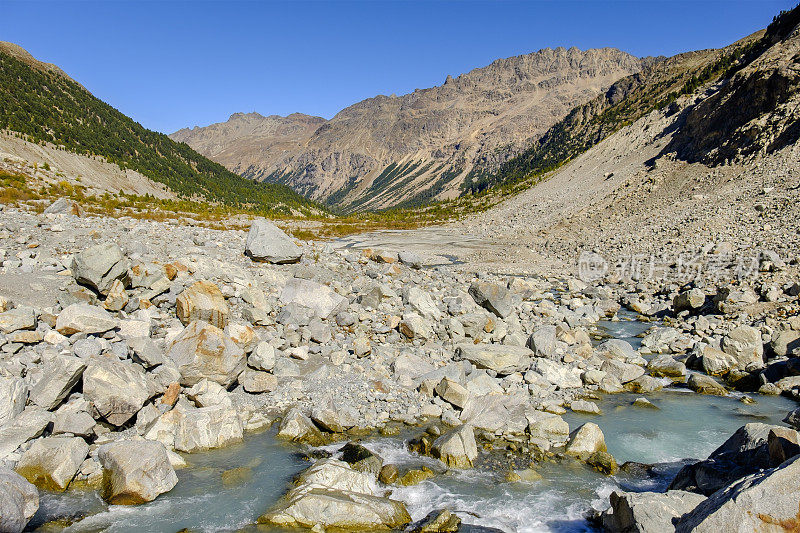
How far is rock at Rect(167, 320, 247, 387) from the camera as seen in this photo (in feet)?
42.9

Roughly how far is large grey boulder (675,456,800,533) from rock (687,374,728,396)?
11.7 metres

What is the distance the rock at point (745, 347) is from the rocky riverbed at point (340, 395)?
94 mm

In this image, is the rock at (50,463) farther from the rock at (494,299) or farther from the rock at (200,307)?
the rock at (494,299)

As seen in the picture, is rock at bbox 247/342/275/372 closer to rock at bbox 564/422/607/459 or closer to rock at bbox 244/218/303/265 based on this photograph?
rock at bbox 244/218/303/265

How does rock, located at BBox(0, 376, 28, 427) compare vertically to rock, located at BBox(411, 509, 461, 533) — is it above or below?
above

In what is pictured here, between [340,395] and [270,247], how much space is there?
10.9 metres

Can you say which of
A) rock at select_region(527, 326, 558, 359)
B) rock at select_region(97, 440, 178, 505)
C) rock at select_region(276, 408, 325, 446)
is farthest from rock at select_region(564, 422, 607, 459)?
rock at select_region(97, 440, 178, 505)

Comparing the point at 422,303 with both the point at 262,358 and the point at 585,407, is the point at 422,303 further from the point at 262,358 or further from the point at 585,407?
the point at 585,407

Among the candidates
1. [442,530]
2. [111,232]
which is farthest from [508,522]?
[111,232]

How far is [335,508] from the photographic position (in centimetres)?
841

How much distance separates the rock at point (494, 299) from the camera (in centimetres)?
2208

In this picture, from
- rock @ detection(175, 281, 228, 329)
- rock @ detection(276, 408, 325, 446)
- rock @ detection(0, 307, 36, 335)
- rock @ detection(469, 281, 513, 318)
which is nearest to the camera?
rock @ detection(276, 408, 325, 446)

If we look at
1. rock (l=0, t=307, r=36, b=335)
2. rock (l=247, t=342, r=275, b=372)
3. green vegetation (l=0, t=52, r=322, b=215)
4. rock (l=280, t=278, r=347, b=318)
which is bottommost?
rock (l=247, t=342, r=275, b=372)

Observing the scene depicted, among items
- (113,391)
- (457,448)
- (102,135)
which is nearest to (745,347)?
(457,448)
